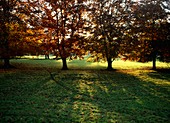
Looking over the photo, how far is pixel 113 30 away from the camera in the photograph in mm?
26875

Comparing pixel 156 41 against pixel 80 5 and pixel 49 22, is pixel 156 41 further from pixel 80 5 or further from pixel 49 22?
pixel 49 22

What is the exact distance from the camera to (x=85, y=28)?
87.5 ft

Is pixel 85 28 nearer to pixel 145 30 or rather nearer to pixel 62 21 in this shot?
pixel 62 21

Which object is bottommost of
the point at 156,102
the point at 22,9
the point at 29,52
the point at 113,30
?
the point at 156,102

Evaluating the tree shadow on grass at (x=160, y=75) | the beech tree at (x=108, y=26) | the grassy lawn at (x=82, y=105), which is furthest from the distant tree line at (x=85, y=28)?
the grassy lawn at (x=82, y=105)

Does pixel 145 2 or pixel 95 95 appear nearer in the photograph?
pixel 95 95

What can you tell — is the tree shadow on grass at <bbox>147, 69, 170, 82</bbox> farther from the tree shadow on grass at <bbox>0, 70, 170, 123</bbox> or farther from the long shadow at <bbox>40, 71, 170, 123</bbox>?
the tree shadow on grass at <bbox>0, 70, 170, 123</bbox>

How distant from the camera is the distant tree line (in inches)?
1024

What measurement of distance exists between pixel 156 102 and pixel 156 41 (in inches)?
794

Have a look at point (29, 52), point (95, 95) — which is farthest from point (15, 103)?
point (29, 52)

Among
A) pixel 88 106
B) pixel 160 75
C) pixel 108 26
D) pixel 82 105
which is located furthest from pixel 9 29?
pixel 160 75

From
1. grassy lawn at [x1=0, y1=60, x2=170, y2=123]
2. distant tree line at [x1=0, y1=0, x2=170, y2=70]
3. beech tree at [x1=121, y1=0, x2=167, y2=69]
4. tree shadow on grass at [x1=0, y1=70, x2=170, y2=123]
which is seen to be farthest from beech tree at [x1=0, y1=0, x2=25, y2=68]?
beech tree at [x1=121, y1=0, x2=167, y2=69]

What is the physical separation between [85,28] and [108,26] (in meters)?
3.16

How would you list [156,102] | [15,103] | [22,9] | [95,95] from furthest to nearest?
[22,9] < [95,95] < [156,102] < [15,103]
